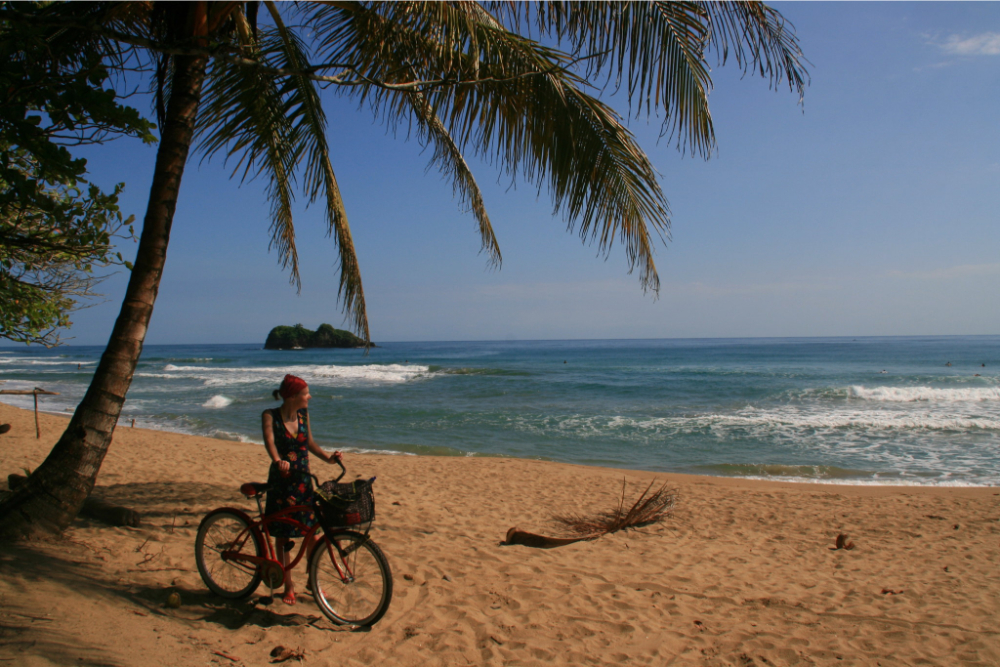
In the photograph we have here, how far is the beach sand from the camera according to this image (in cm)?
299

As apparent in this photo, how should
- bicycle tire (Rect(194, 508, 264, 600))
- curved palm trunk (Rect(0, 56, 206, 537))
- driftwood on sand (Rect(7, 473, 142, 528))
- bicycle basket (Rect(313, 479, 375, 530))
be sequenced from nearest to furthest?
bicycle basket (Rect(313, 479, 375, 530)) < bicycle tire (Rect(194, 508, 264, 600)) < curved palm trunk (Rect(0, 56, 206, 537)) < driftwood on sand (Rect(7, 473, 142, 528))

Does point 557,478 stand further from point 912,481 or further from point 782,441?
point 782,441

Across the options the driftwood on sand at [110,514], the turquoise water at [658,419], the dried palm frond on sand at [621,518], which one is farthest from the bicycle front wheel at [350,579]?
the turquoise water at [658,419]

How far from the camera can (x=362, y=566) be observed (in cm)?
312

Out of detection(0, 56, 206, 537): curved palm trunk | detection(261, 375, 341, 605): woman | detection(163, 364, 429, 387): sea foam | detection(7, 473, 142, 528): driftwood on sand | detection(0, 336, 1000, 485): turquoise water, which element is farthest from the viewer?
detection(163, 364, 429, 387): sea foam

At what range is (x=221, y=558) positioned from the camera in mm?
3398

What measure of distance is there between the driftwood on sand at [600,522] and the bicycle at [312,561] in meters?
2.43

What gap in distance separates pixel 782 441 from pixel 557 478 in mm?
7156

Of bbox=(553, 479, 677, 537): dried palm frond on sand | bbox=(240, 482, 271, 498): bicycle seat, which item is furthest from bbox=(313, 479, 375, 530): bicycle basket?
bbox=(553, 479, 677, 537): dried palm frond on sand

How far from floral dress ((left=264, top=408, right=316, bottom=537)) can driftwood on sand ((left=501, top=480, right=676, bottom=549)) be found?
2738mm

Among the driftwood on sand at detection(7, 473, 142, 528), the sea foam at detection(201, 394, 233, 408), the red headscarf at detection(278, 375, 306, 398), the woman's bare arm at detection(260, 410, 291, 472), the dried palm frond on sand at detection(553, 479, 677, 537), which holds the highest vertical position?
the red headscarf at detection(278, 375, 306, 398)

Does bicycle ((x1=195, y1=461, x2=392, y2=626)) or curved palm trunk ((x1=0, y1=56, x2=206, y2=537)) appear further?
curved palm trunk ((x1=0, y1=56, x2=206, y2=537))

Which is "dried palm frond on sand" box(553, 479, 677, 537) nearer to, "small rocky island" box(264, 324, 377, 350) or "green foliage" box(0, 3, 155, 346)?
"green foliage" box(0, 3, 155, 346)

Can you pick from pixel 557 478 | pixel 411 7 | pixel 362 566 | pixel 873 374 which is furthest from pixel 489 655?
pixel 873 374
